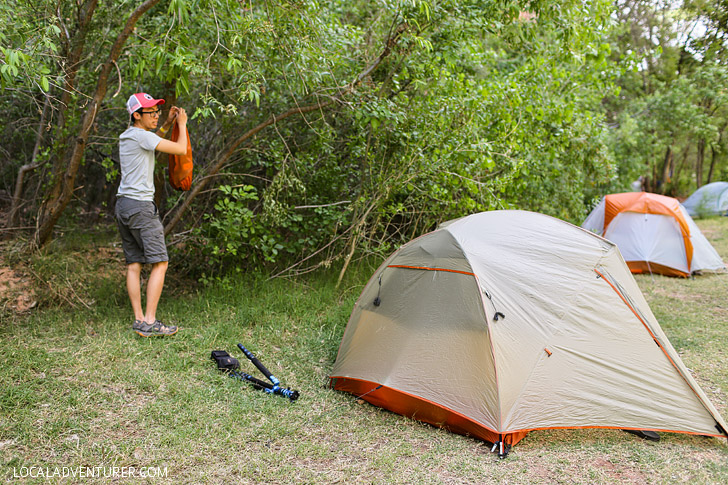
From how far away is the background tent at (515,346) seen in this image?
3.07 meters

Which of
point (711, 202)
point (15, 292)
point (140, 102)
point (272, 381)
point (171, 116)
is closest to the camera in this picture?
point (272, 381)

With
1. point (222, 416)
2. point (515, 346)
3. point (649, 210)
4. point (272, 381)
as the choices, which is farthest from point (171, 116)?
point (649, 210)

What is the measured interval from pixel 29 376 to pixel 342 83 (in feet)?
11.5

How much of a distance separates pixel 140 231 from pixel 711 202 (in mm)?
16261

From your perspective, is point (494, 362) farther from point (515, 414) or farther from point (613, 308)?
point (613, 308)

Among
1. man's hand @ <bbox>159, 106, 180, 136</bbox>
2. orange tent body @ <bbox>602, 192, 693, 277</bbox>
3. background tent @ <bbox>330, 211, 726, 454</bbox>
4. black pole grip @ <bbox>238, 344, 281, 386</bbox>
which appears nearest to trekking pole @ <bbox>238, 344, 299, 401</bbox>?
black pole grip @ <bbox>238, 344, 281, 386</bbox>

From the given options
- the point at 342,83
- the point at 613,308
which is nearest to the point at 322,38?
the point at 342,83

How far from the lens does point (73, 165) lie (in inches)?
185

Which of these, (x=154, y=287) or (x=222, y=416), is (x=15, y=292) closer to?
(x=154, y=287)

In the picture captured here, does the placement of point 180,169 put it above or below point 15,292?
above

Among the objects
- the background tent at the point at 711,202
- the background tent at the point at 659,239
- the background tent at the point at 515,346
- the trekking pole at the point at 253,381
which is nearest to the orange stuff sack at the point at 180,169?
the trekking pole at the point at 253,381

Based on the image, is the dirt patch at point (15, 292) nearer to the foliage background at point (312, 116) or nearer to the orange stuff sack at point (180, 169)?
the foliage background at point (312, 116)

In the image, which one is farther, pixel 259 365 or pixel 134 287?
pixel 134 287

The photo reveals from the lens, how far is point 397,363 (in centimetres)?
337
